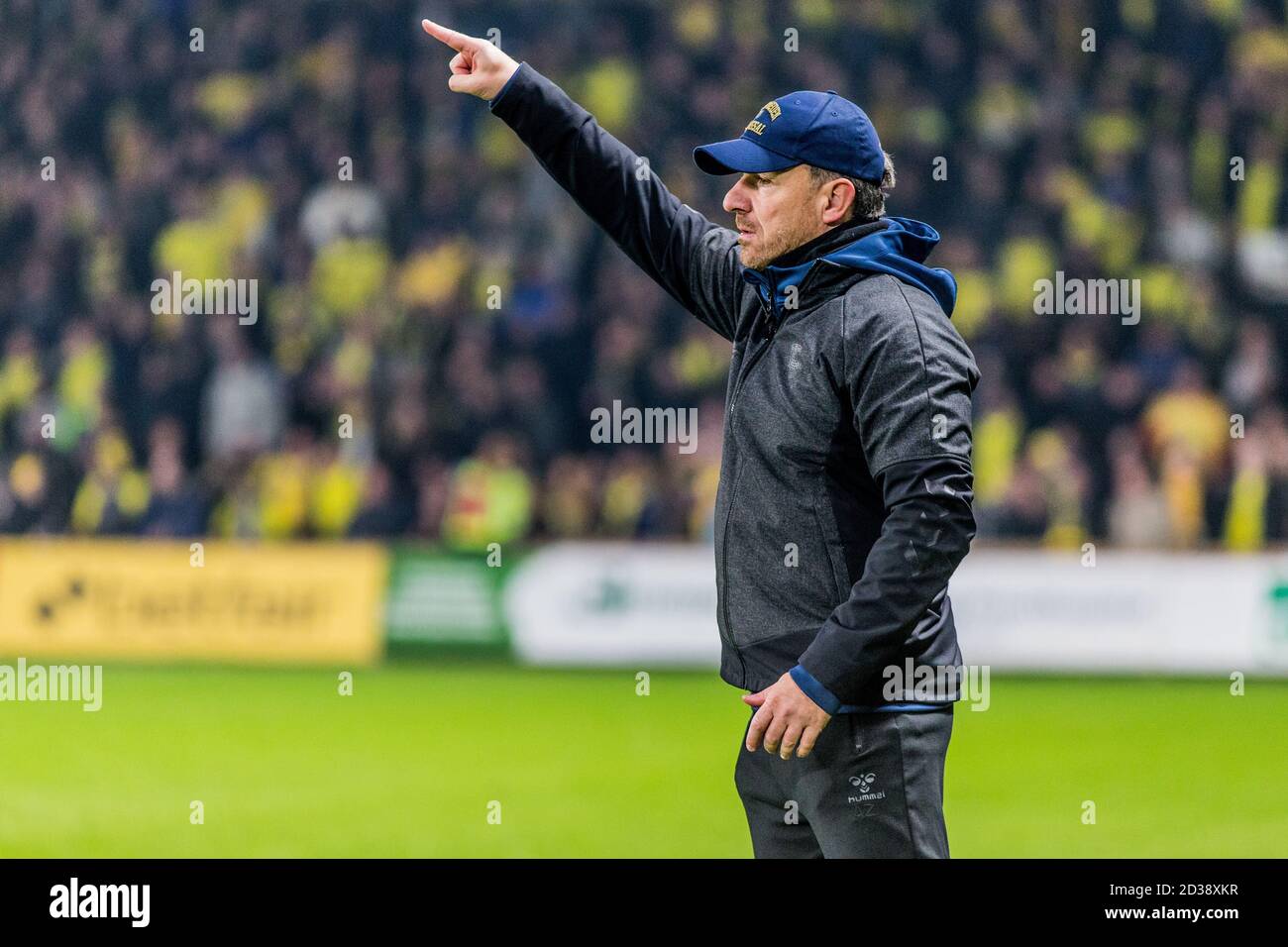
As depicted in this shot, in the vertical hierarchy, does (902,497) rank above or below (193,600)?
above

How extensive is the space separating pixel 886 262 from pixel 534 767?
659cm

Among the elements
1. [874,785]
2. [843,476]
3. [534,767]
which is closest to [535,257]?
[534,767]

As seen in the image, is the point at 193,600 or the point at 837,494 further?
the point at 193,600

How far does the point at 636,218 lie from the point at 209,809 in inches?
212

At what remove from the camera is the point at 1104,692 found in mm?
13484


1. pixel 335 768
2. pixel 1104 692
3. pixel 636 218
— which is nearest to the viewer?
pixel 636 218

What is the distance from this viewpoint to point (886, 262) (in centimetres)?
439

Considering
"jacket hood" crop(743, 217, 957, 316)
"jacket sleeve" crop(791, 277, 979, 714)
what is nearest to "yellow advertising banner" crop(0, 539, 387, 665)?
"jacket hood" crop(743, 217, 957, 316)

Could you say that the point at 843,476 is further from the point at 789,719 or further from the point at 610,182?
the point at 610,182

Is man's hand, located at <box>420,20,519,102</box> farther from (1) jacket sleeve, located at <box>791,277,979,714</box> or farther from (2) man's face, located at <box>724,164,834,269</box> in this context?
(1) jacket sleeve, located at <box>791,277,979,714</box>

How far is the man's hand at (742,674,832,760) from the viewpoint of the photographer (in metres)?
4.12

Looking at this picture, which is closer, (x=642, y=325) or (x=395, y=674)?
(x=395, y=674)

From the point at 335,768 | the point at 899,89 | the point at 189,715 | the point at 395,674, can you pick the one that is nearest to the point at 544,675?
the point at 395,674

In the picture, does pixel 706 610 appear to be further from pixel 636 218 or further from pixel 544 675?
pixel 636 218
